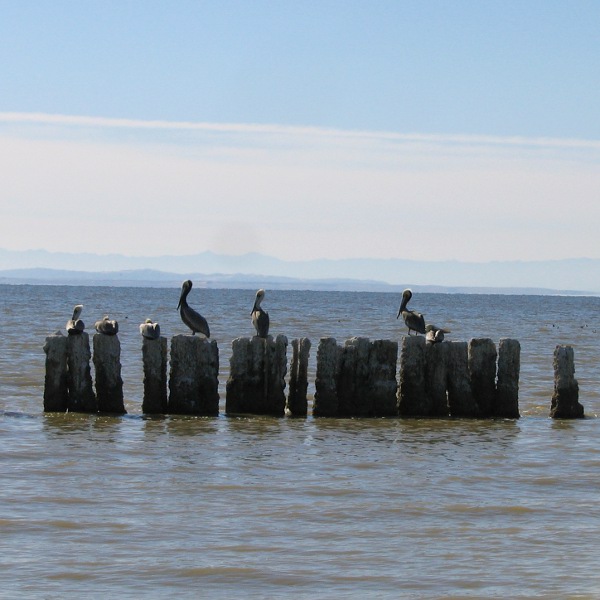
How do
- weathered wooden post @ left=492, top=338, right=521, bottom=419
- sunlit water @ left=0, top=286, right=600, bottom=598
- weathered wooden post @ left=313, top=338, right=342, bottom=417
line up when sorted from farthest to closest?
weathered wooden post @ left=492, top=338, right=521, bottom=419
weathered wooden post @ left=313, top=338, right=342, bottom=417
sunlit water @ left=0, top=286, right=600, bottom=598

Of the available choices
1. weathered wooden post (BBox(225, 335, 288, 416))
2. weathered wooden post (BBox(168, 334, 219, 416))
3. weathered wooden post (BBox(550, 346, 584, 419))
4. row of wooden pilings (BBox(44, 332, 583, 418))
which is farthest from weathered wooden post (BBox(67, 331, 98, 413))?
weathered wooden post (BBox(550, 346, 584, 419))

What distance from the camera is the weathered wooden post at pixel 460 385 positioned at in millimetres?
16562

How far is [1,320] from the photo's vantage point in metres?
50.2

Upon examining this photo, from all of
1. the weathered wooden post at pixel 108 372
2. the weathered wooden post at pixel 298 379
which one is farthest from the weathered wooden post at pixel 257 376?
the weathered wooden post at pixel 108 372

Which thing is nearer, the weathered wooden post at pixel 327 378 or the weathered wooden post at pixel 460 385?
the weathered wooden post at pixel 327 378

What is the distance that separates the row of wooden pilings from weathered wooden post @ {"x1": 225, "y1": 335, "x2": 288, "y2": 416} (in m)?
0.01

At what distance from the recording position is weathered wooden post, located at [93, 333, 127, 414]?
53.1ft

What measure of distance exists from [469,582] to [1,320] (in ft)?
145

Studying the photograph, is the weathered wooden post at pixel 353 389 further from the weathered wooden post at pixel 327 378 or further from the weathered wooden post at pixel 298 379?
the weathered wooden post at pixel 298 379

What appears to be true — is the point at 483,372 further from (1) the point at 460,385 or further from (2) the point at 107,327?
(2) the point at 107,327

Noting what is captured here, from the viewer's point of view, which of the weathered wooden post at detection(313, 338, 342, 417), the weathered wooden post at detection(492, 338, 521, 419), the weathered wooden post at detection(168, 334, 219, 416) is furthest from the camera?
the weathered wooden post at detection(492, 338, 521, 419)

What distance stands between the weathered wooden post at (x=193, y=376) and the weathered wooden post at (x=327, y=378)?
1455mm

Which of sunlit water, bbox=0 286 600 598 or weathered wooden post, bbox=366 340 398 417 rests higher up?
weathered wooden post, bbox=366 340 398 417

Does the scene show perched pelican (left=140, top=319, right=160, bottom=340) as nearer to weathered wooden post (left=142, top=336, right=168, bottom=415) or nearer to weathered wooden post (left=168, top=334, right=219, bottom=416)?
weathered wooden post (left=142, top=336, right=168, bottom=415)
